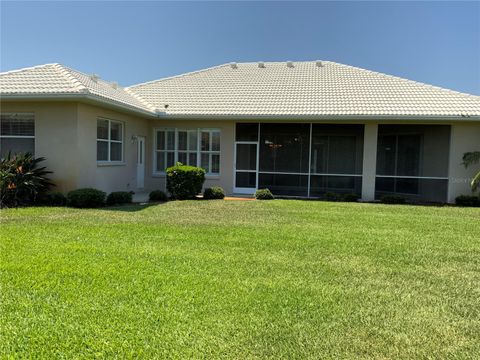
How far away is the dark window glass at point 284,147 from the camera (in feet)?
59.4

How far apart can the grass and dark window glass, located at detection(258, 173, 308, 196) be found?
8.65 m

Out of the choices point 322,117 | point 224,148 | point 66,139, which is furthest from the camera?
point 224,148

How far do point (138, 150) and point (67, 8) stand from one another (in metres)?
6.58

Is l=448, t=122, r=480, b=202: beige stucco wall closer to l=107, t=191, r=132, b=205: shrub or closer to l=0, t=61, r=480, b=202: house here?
l=0, t=61, r=480, b=202: house

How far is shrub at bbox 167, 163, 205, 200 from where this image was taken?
51.4 feet

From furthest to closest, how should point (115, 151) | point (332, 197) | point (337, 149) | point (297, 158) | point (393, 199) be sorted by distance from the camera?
point (297, 158) < point (337, 149) < point (332, 197) < point (393, 199) < point (115, 151)

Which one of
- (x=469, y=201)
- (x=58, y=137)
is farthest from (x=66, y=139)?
(x=469, y=201)

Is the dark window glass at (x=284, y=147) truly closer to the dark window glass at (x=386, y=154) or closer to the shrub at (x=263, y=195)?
the shrub at (x=263, y=195)

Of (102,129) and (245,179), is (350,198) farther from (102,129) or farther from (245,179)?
(102,129)

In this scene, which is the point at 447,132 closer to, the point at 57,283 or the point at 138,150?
the point at 138,150

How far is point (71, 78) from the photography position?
13883 mm

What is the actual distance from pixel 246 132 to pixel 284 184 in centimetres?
298

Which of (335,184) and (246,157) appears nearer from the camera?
(335,184)

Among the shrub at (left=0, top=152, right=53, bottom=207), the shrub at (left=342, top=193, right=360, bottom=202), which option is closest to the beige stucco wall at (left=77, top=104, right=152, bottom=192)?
the shrub at (left=0, top=152, right=53, bottom=207)
